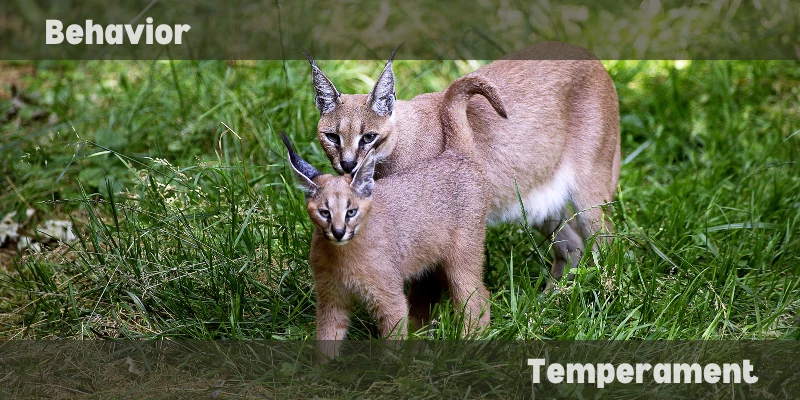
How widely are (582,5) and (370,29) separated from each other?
2043 mm

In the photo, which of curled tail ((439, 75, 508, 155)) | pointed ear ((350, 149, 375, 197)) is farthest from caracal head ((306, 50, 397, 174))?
pointed ear ((350, 149, 375, 197))

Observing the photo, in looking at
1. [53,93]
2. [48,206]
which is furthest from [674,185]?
[53,93]

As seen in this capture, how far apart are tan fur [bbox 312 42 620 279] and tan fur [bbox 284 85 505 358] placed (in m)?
0.19

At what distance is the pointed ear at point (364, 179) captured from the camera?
4.37 m

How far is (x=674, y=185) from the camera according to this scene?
21.2ft

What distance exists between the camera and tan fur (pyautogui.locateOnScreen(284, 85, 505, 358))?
4.35 metres

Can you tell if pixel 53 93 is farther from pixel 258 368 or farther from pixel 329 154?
pixel 258 368
